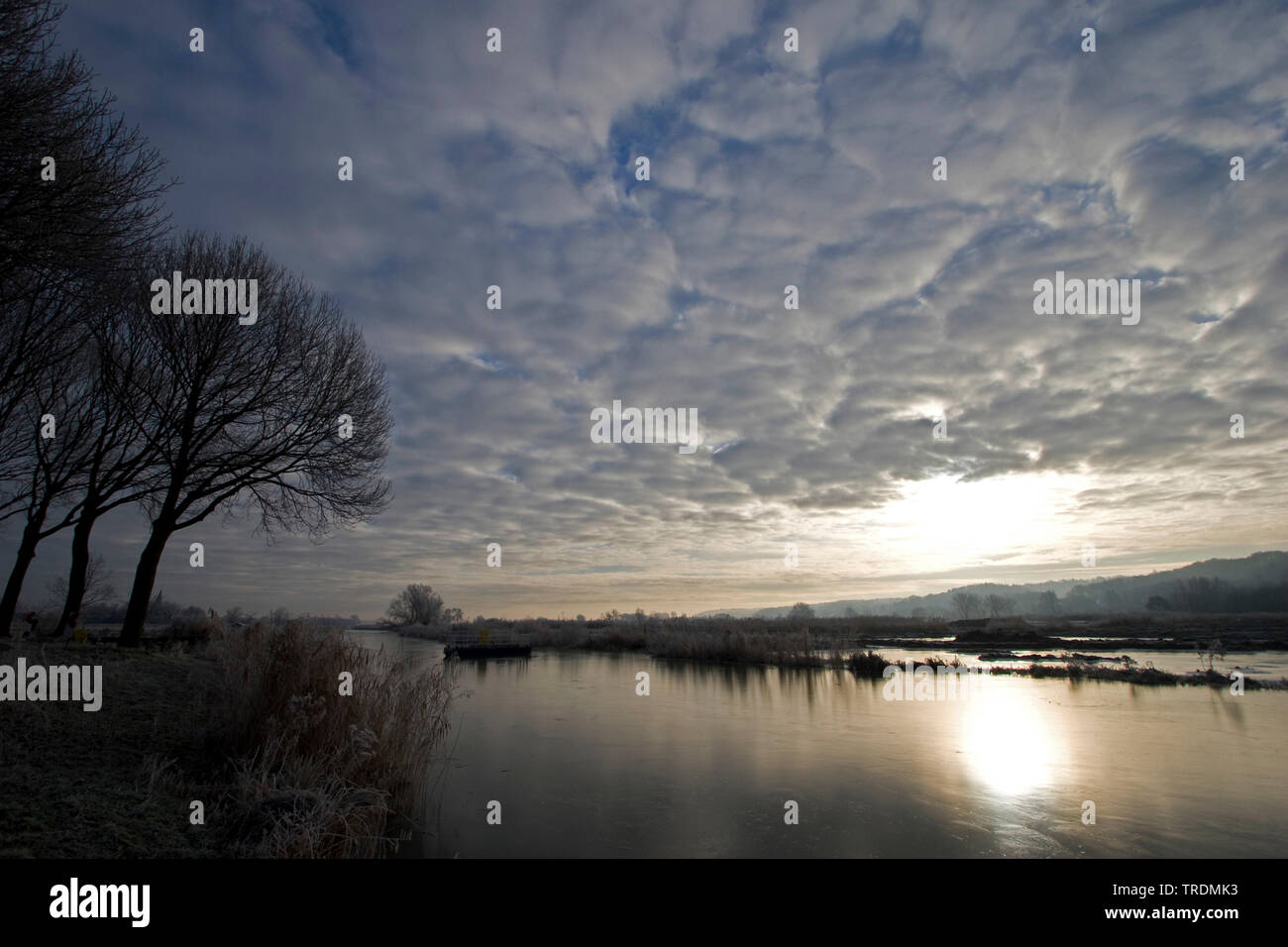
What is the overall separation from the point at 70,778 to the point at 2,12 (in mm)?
7893

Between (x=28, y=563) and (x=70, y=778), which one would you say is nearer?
(x=70, y=778)

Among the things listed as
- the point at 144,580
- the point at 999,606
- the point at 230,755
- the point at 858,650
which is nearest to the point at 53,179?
the point at 230,755

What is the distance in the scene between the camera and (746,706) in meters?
20.3

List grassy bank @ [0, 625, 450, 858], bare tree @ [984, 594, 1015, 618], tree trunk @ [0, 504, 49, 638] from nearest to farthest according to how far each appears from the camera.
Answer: grassy bank @ [0, 625, 450, 858], tree trunk @ [0, 504, 49, 638], bare tree @ [984, 594, 1015, 618]

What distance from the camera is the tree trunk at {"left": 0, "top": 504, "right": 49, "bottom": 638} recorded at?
14.4 meters

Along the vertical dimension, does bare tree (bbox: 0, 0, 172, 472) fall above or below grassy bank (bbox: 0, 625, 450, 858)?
above

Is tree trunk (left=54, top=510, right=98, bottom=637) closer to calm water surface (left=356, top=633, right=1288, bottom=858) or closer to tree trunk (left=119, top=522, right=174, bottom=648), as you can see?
tree trunk (left=119, top=522, right=174, bottom=648)

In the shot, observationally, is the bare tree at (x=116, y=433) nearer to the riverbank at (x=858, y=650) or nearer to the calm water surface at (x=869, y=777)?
the calm water surface at (x=869, y=777)

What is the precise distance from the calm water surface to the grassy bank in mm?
1338

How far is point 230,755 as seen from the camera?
853cm

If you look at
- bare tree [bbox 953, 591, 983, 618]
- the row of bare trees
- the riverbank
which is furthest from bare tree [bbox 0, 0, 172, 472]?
bare tree [bbox 953, 591, 983, 618]

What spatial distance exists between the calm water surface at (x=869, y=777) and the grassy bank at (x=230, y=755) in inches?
52.7
